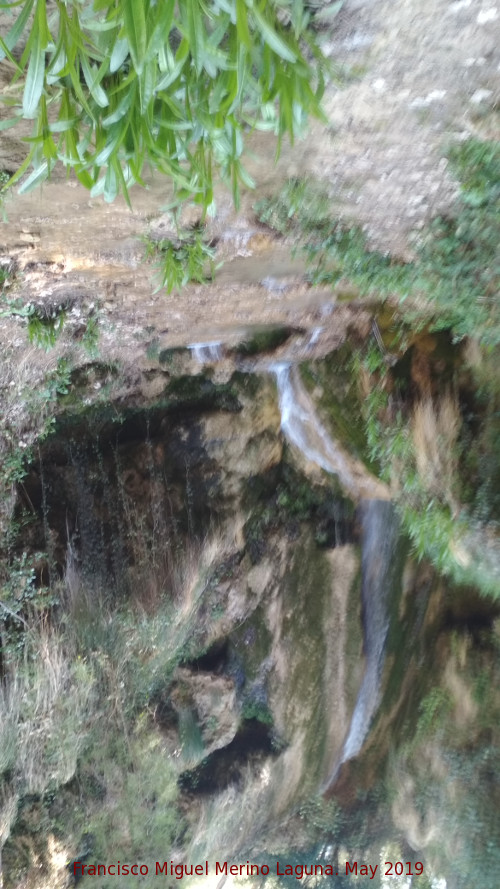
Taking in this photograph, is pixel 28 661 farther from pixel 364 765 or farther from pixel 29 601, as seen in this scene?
pixel 364 765

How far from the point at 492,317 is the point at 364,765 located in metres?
6.46

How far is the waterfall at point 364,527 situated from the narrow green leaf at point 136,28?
3.80 meters

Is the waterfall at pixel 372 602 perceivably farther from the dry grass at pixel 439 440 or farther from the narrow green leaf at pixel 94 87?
the narrow green leaf at pixel 94 87

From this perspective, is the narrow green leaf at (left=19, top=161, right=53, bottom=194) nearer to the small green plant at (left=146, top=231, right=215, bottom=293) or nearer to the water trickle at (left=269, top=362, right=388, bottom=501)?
the small green plant at (left=146, top=231, right=215, bottom=293)

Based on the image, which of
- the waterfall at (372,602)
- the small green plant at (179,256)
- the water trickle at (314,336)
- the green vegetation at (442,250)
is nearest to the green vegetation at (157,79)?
the green vegetation at (442,250)

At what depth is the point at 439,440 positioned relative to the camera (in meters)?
3.54

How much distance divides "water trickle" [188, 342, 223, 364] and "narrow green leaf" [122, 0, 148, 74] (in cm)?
322

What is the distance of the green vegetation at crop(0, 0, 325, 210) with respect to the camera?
1198 mm

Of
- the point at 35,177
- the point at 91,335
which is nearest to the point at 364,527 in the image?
the point at 91,335

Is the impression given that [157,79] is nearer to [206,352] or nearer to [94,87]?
[94,87]

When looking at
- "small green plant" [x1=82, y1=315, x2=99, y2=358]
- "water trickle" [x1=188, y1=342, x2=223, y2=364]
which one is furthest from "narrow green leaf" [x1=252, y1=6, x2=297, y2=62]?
"water trickle" [x1=188, y1=342, x2=223, y2=364]

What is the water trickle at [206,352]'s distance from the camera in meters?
4.45

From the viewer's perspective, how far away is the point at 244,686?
5.95 m

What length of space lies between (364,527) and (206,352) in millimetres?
2601
